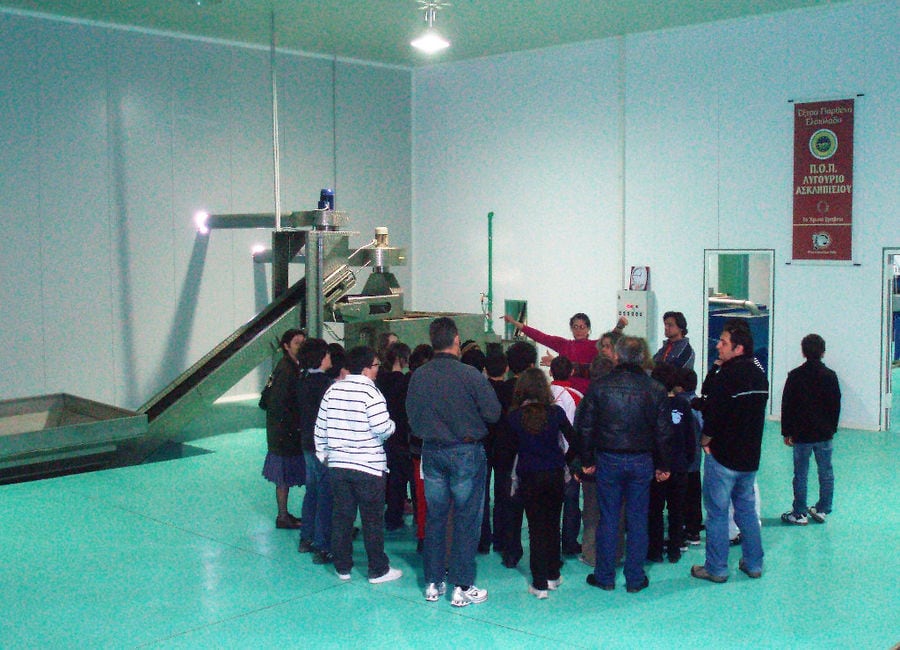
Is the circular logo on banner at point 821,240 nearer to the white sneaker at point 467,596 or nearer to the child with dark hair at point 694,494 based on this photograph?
the child with dark hair at point 694,494

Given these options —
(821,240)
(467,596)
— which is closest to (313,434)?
(467,596)

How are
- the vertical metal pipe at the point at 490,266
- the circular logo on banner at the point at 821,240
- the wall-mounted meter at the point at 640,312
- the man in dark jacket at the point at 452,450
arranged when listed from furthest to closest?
the vertical metal pipe at the point at 490,266, the wall-mounted meter at the point at 640,312, the circular logo on banner at the point at 821,240, the man in dark jacket at the point at 452,450

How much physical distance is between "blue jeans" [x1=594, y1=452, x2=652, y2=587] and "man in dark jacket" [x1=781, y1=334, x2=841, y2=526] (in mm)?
1661

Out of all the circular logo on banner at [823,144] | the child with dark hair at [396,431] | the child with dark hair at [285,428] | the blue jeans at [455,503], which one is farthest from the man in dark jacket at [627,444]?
the circular logo on banner at [823,144]

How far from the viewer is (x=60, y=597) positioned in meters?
5.71

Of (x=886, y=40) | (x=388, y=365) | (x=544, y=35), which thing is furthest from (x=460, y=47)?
(x=388, y=365)

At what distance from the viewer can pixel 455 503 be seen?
5492mm

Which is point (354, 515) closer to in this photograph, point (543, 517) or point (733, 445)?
point (543, 517)

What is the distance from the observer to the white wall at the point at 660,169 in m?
10.3

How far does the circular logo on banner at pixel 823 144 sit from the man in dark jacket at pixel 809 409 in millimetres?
4334

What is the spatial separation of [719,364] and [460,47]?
791 centimetres

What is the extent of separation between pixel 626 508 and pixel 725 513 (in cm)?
63

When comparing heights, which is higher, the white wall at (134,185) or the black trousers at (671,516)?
the white wall at (134,185)

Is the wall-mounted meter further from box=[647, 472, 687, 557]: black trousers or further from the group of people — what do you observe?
box=[647, 472, 687, 557]: black trousers
